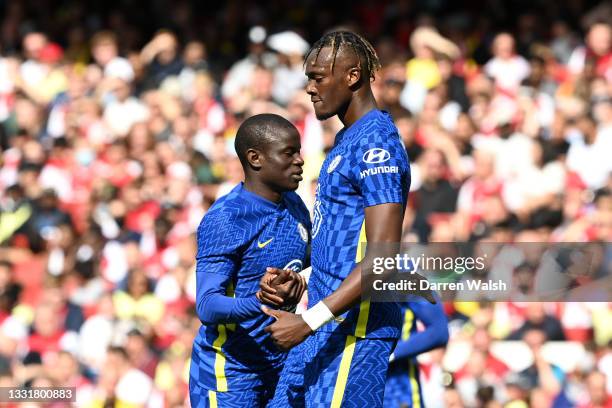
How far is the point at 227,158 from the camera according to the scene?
13.4 meters

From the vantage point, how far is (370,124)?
5496 millimetres

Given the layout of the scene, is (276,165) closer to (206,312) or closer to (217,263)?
(217,263)

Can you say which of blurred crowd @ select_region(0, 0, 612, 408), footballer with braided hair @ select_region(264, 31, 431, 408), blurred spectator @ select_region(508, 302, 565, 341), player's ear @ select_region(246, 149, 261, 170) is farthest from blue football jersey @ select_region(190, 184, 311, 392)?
blurred spectator @ select_region(508, 302, 565, 341)

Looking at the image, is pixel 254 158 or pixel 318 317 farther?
pixel 254 158

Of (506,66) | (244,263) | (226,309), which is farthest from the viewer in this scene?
(506,66)

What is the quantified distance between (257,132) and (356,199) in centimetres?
83

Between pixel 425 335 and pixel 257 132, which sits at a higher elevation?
pixel 257 132

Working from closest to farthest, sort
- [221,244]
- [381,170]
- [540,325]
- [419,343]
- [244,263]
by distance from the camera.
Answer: [381,170] → [221,244] → [244,263] → [419,343] → [540,325]

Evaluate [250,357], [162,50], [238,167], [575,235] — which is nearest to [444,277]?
[250,357]

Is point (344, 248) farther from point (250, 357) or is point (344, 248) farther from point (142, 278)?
point (142, 278)

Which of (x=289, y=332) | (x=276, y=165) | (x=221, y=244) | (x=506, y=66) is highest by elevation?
(x=506, y=66)

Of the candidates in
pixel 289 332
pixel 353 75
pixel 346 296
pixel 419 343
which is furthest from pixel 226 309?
pixel 419 343

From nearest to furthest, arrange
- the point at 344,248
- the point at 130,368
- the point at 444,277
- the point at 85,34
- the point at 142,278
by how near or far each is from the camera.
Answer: the point at 344,248 → the point at 444,277 → the point at 130,368 → the point at 142,278 → the point at 85,34

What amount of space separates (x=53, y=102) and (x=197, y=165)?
9.90ft
